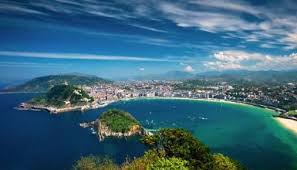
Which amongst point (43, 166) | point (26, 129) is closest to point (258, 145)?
point (43, 166)

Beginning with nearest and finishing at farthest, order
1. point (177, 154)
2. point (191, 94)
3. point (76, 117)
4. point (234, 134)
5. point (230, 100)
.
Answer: point (177, 154)
point (234, 134)
point (76, 117)
point (230, 100)
point (191, 94)

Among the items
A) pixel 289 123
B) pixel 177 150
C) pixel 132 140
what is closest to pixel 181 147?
pixel 177 150

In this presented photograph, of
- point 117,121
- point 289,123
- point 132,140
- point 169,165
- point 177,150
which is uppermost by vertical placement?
point 169,165

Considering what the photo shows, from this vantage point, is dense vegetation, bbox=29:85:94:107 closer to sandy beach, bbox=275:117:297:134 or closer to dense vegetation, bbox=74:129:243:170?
sandy beach, bbox=275:117:297:134

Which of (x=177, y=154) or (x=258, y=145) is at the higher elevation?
(x=177, y=154)

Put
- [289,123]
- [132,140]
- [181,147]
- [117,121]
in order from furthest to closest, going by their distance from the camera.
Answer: [289,123] → [117,121] → [132,140] → [181,147]

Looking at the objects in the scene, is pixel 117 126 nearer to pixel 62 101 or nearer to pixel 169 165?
pixel 169 165

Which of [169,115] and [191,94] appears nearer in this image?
[169,115]

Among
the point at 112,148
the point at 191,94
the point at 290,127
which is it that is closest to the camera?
the point at 112,148

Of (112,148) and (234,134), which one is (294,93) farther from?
(112,148)
